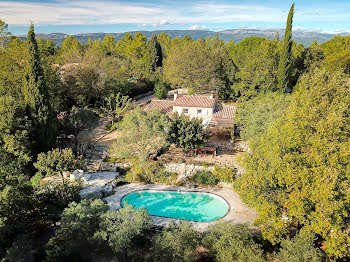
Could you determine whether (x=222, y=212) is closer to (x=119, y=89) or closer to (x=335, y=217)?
(x=335, y=217)

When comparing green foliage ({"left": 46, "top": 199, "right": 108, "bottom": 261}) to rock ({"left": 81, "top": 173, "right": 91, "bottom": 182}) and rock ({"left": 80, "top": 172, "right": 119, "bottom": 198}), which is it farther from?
rock ({"left": 81, "top": 173, "right": 91, "bottom": 182})

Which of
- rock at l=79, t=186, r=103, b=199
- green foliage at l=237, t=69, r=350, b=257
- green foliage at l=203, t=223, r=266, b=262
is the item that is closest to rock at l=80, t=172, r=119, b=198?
rock at l=79, t=186, r=103, b=199

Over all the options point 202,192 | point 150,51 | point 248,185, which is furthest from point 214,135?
point 150,51

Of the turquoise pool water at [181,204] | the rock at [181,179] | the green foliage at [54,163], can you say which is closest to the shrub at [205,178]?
the rock at [181,179]

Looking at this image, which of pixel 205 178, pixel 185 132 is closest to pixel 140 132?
pixel 185 132

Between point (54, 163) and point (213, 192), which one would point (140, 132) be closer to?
point (54, 163)

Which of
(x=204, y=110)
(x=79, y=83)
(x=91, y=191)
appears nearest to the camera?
(x=91, y=191)
